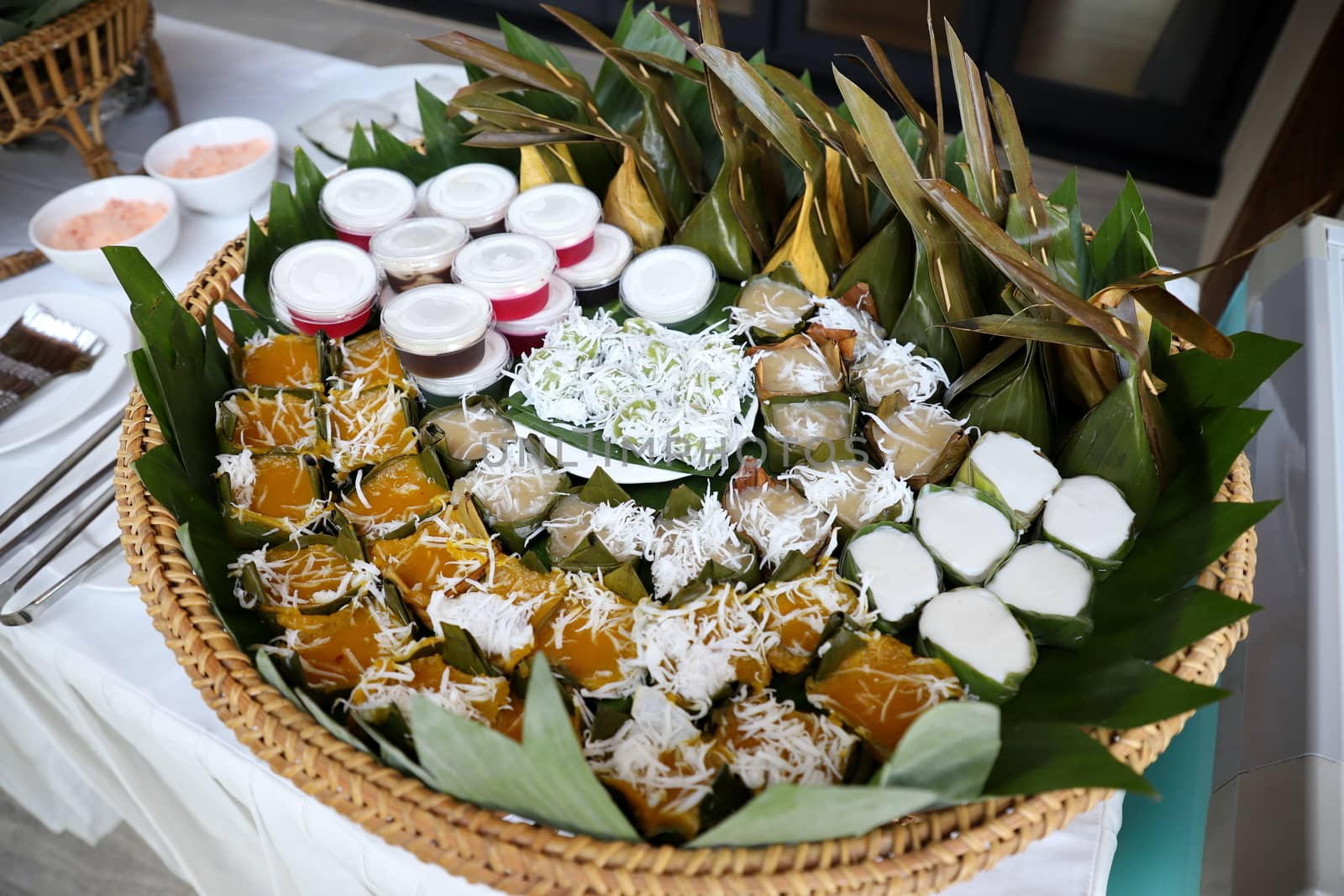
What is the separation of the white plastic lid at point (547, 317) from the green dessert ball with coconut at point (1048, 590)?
0.68 meters

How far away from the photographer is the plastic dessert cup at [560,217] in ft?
4.06

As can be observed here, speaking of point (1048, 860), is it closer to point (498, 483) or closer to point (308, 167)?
point (498, 483)

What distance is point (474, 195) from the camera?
133cm

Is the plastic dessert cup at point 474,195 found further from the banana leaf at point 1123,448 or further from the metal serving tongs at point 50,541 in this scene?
the banana leaf at point 1123,448

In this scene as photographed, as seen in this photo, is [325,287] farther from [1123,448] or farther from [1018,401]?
[1123,448]

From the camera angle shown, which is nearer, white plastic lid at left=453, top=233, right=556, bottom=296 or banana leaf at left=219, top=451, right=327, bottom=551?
banana leaf at left=219, top=451, right=327, bottom=551

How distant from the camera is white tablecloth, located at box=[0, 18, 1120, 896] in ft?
2.83

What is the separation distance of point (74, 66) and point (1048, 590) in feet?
5.92

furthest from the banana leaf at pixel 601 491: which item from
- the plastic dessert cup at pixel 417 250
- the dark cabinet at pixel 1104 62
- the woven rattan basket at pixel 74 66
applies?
the dark cabinet at pixel 1104 62

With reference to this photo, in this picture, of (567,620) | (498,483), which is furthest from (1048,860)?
(498,483)

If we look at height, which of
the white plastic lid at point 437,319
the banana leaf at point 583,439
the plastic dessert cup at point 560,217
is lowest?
the banana leaf at point 583,439

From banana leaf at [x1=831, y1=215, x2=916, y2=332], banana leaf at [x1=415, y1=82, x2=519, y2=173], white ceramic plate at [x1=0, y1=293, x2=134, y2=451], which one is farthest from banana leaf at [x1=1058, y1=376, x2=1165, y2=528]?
white ceramic plate at [x1=0, y1=293, x2=134, y2=451]

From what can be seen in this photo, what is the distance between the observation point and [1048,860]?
860mm

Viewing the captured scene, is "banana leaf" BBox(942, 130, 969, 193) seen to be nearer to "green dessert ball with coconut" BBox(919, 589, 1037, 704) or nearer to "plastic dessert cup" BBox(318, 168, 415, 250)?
"green dessert ball with coconut" BBox(919, 589, 1037, 704)
